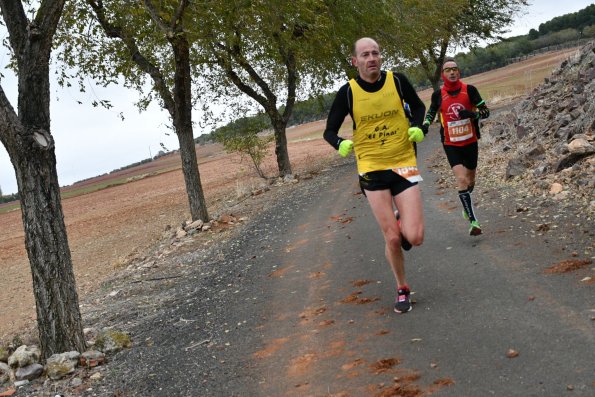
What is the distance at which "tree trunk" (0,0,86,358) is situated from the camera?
22.8 ft

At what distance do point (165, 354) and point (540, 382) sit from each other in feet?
12.8

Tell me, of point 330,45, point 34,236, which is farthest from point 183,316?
point 330,45

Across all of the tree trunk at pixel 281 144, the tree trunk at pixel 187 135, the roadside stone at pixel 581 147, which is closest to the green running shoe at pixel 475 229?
the roadside stone at pixel 581 147

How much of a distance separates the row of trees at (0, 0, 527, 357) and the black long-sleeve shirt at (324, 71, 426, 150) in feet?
10.9

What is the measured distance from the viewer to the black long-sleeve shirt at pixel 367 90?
19.2ft

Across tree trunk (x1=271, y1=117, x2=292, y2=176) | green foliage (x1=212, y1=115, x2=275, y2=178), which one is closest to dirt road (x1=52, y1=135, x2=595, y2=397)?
tree trunk (x1=271, y1=117, x2=292, y2=176)

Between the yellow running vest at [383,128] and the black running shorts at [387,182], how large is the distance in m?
0.05

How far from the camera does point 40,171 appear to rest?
6980 millimetres

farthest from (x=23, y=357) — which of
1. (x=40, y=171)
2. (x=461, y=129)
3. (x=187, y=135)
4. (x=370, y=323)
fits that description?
(x=187, y=135)

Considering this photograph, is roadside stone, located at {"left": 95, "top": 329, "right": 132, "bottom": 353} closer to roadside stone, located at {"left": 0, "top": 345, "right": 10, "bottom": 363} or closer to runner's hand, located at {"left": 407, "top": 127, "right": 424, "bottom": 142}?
roadside stone, located at {"left": 0, "top": 345, "right": 10, "bottom": 363}

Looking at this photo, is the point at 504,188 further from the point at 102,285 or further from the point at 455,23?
the point at 455,23

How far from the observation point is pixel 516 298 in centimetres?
568

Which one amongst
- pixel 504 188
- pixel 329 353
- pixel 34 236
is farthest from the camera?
pixel 504 188

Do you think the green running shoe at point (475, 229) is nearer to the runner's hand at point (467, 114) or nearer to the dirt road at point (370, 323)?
the dirt road at point (370, 323)
